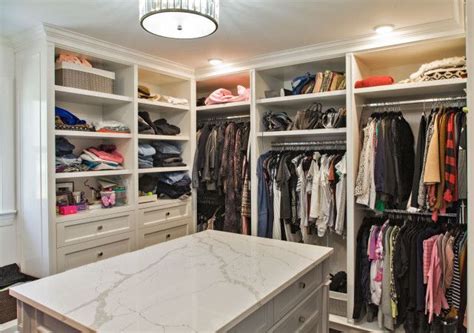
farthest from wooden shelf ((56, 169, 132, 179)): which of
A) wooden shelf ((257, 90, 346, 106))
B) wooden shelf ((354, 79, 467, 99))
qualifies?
wooden shelf ((354, 79, 467, 99))

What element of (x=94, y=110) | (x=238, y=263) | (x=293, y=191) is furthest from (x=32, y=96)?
(x=293, y=191)

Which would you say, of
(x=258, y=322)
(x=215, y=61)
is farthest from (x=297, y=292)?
(x=215, y=61)

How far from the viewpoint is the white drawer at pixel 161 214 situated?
313 cm

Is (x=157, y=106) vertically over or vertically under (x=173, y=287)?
over

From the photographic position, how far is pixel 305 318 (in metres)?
1.68

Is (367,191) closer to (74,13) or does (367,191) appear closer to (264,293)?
(264,293)

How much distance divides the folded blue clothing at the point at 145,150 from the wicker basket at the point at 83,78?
0.59m

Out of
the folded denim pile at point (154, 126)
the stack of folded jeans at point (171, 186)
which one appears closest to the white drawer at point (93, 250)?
the stack of folded jeans at point (171, 186)

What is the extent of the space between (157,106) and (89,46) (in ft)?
2.89

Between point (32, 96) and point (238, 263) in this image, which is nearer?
point (238, 263)

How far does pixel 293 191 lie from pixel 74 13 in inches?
85.5

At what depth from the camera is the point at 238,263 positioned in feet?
5.39

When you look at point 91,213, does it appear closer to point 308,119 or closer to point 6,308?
point 6,308

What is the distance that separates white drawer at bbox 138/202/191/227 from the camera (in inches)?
123
